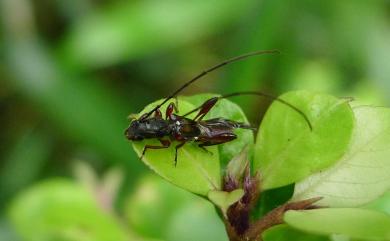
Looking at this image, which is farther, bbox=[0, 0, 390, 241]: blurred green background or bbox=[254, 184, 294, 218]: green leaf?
bbox=[0, 0, 390, 241]: blurred green background

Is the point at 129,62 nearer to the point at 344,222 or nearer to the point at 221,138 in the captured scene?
the point at 221,138

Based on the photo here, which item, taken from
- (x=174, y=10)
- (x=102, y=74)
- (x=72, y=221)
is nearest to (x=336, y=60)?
(x=174, y=10)

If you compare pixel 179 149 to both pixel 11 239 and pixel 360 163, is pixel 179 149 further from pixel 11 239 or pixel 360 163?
pixel 11 239

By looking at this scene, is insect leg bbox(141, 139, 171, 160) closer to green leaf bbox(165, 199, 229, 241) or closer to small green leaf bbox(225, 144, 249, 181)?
small green leaf bbox(225, 144, 249, 181)

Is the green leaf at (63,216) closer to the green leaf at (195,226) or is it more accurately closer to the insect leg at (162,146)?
the green leaf at (195,226)

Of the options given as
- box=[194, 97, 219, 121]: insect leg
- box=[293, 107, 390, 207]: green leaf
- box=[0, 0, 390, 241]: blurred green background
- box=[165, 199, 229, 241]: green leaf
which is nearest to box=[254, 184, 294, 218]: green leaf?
box=[293, 107, 390, 207]: green leaf

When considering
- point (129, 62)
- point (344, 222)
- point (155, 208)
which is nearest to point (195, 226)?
point (155, 208)
